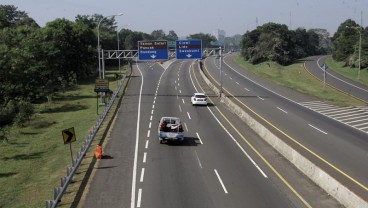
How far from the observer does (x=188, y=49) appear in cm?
6072

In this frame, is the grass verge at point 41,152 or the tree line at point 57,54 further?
the tree line at point 57,54

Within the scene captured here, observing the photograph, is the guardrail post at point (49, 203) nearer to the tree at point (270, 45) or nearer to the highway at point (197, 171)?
the highway at point (197, 171)

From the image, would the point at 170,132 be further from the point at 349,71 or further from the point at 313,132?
the point at 349,71

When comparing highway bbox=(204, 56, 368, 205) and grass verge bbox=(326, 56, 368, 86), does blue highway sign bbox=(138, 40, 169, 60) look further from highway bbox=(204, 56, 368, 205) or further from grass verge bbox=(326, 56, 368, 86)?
grass verge bbox=(326, 56, 368, 86)

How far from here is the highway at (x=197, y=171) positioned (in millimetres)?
20516

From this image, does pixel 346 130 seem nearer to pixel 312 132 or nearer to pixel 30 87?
pixel 312 132

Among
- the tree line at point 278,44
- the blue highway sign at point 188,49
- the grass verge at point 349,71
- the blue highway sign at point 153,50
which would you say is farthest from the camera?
the tree line at point 278,44

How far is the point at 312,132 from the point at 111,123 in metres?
17.8

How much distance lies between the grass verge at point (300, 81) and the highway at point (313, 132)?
2.91m

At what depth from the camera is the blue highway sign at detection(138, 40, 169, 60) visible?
198 ft

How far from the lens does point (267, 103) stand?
54.5 metres

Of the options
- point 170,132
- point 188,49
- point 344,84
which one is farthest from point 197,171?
point 344,84

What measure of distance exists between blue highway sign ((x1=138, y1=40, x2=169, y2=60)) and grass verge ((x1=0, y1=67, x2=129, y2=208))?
9.09m

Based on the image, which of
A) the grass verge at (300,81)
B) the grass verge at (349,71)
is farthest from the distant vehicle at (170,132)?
the grass verge at (349,71)
